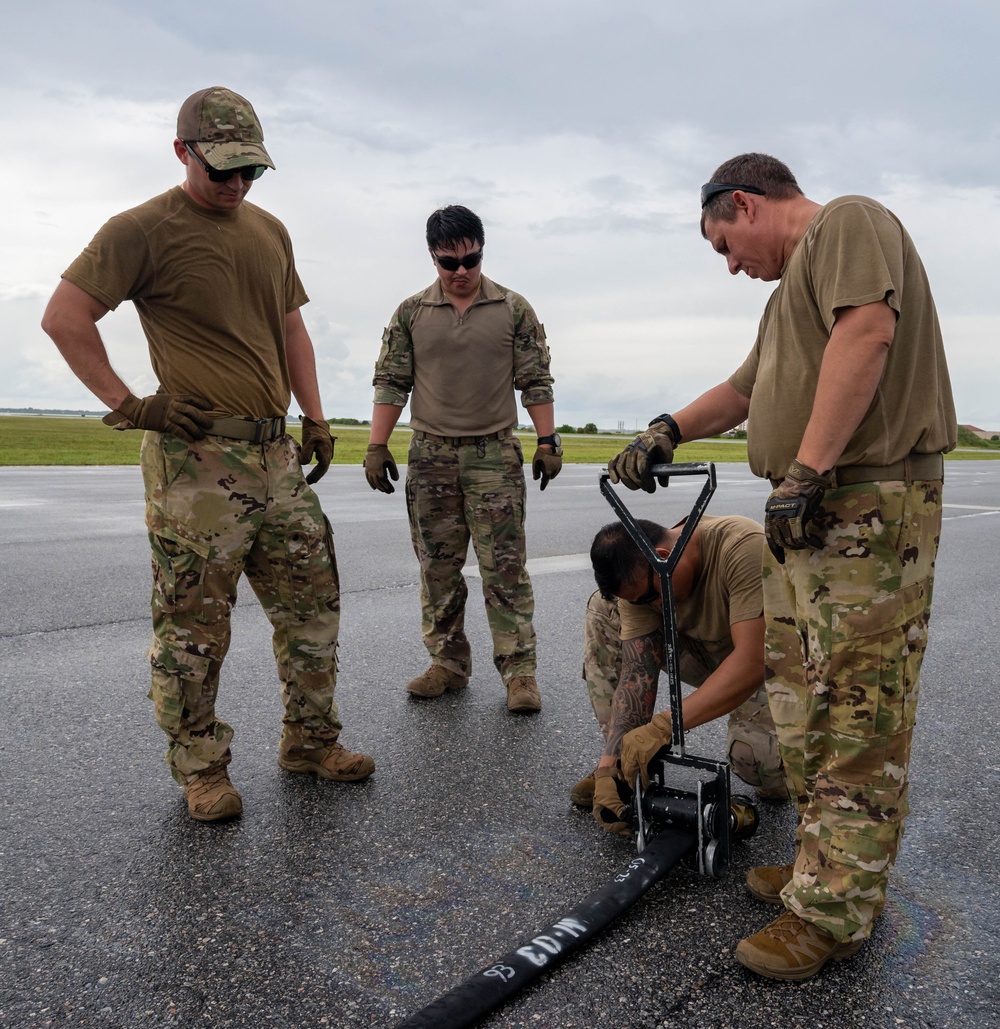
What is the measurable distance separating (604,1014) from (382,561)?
19.7ft

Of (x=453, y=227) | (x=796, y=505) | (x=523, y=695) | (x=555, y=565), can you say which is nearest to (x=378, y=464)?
(x=453, y=227)

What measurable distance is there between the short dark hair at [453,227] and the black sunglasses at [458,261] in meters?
0.05

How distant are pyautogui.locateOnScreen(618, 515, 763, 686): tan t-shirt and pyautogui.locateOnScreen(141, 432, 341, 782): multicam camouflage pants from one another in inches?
44.4

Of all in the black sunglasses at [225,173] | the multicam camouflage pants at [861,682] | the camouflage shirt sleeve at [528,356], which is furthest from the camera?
the camouflage shirt sleeve at [528,356]

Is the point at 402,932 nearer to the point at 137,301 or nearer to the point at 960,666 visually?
the point at 137,301

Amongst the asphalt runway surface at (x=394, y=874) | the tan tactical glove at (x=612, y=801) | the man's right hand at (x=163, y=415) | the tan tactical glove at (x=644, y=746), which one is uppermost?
the man's right hand at (x=163, y=415)

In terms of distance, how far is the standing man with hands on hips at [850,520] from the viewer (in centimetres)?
218

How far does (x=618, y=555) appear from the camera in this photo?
2.96 meters

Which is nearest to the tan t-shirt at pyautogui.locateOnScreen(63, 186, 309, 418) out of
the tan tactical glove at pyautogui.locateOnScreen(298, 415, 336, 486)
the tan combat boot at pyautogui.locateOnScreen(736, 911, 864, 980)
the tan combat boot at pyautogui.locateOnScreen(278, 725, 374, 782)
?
the tan tactical glove at pyautogui.locateOnScreen(298, 415, 336, 486)

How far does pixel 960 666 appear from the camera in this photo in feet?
16.8

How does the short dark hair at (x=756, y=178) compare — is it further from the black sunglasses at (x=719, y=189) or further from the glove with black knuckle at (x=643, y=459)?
the glove with black knuckle at (x=643, y=459)

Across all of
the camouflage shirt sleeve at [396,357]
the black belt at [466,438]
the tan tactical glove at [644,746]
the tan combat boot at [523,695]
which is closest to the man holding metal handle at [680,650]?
the tan tactical glove at [644,746]

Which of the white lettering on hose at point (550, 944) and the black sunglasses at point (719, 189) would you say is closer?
the white lettering on hose at point (550, 944)

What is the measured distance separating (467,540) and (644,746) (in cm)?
199
